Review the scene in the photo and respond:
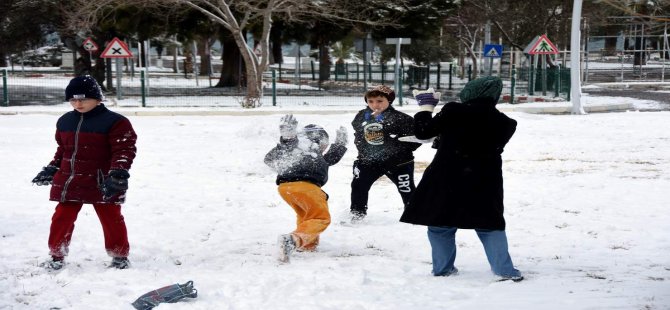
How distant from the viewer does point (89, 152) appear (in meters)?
5.16

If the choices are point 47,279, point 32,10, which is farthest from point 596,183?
point 32,10

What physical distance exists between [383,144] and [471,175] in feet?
7.15

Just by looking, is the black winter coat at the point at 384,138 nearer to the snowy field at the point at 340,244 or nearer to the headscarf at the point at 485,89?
the snowy field at the point at 340,244

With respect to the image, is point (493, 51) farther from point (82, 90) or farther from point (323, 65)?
point (82, 90)

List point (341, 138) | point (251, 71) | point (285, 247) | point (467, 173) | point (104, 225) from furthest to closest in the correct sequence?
1. point (251, 71)
2. point (341, 138)
3. point (285, 247)
4. point (104, 225)
5. point (467, 173)

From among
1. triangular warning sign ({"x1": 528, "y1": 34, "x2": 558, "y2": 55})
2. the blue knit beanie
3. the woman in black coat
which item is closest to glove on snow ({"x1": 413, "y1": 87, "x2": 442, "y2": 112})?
the woman in black coat

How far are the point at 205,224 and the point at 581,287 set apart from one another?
3.50 metres

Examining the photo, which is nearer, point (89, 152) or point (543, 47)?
point (89, 152)

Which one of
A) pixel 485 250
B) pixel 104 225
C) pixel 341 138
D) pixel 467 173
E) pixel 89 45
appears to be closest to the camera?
pixel 467 173

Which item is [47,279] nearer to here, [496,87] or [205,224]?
[205,224]

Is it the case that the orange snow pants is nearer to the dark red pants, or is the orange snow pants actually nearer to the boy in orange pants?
the boy in orange pants

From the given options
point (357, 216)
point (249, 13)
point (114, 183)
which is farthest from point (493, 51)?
point (114, 183)

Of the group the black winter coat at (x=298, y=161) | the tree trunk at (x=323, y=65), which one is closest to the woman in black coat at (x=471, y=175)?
the black winter coat at (x=298, y=161)

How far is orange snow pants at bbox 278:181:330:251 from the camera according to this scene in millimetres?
5711
